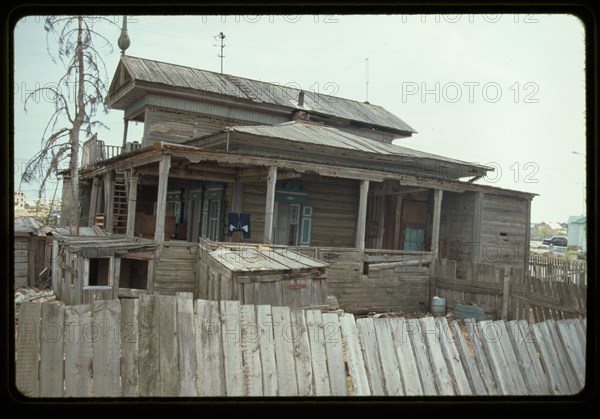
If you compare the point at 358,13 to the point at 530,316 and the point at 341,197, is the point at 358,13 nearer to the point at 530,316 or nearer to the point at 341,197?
the point at 530,316

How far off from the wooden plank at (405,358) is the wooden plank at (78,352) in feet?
8.19

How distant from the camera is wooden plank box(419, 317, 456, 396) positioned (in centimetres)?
441

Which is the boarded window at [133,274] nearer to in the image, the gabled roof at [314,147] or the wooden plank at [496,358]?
the gabled roof at [314,147]

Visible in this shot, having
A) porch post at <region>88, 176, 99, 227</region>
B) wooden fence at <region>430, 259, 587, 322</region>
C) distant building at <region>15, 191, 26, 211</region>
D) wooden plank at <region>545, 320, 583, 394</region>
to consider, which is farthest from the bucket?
porch post at <region>88, 176, 99, 227</region>

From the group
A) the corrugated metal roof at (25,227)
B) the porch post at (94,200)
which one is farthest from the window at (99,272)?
the porch post at (94,200)

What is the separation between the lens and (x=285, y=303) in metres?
9.09

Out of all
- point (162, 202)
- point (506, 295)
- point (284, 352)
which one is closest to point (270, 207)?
point (162, 202)

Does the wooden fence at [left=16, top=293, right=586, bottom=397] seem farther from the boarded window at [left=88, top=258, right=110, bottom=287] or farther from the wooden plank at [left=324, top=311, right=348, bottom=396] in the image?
the boarded window at [left=88, top=258, right=110, bottom=287]

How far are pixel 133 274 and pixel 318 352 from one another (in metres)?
12.8

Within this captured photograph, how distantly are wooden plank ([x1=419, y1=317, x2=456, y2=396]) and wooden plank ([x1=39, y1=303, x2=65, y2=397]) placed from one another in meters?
3.05

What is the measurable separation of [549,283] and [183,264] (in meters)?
8.55

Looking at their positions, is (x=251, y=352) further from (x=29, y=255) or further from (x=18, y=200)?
(x=29, y=255)

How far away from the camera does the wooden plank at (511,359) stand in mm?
4620
